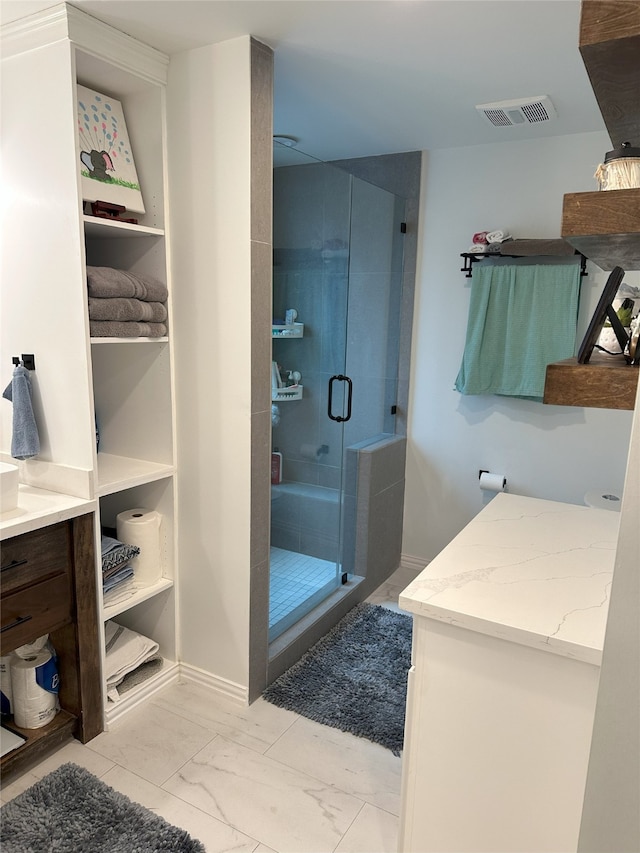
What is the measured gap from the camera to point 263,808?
174 cm

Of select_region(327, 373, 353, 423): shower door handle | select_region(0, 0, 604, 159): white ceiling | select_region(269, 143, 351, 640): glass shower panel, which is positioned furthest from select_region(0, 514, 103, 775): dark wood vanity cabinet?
select_region(0, 0, 604, 159): white ceiling

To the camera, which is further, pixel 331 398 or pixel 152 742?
pixel 331 398

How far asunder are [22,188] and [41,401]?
0.68 meters

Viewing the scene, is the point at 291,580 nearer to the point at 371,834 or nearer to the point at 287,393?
the point at 287,393

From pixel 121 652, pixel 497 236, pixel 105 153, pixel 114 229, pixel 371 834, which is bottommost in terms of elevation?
pixel 371 834

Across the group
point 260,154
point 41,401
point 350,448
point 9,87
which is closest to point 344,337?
point 350,448

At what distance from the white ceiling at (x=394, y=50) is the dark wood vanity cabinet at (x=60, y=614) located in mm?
1533

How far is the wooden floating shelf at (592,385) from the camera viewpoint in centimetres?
93

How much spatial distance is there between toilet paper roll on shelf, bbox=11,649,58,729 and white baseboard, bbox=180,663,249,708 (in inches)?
21.0

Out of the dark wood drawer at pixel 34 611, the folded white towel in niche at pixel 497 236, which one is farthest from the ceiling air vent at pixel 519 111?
the dark wood drawer at pixel 34 611

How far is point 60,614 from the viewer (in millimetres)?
1847

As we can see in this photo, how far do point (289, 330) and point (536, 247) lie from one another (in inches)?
46.0

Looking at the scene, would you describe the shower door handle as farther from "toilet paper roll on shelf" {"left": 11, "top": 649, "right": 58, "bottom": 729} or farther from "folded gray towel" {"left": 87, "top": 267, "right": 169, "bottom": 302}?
"toilet paper roll on shelf" {"left": 11, "top": 649, "right": 58, "bottom": 729}

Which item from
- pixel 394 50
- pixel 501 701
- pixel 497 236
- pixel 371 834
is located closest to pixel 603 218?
pixel 501 701
